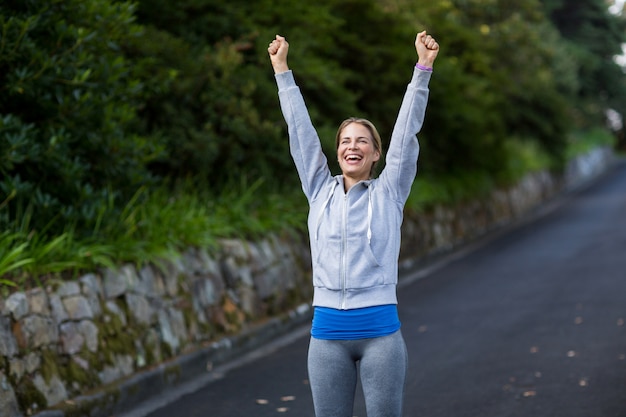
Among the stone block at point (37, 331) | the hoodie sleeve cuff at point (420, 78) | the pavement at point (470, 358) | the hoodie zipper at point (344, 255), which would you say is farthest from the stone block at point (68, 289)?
the hoodie sleeve cuff at point (420, 78)

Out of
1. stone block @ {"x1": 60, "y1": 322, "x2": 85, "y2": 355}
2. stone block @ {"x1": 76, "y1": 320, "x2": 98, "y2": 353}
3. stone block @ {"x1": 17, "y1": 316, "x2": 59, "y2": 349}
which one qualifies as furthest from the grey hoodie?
stone block @ {"x1": 76, "y1": 320, "x2": 98, "y2": 353}

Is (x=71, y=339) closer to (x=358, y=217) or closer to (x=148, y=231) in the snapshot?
(x=148, y=231)

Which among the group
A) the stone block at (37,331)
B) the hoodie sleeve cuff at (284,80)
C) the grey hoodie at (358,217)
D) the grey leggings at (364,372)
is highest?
the hoodie sleeve cuff at (284,80)

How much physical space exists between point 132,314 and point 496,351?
11.0 feet

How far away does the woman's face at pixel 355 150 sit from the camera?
414 centimetres

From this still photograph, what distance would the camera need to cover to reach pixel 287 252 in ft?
37.6

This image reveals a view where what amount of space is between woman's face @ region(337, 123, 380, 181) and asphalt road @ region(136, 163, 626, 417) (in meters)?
3.00

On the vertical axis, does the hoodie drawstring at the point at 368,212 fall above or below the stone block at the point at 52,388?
above

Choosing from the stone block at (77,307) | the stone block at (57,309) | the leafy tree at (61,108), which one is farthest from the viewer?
the leafy tree at (61,108)

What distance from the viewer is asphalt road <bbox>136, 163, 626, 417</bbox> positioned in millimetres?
6945

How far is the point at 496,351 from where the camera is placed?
8.78 m

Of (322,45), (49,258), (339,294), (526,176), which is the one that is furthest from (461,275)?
(526,176)

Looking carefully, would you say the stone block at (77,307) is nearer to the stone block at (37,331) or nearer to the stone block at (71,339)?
the stone block at (71,339)

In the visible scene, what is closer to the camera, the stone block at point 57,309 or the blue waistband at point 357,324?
the blue waistband at point 357,324
